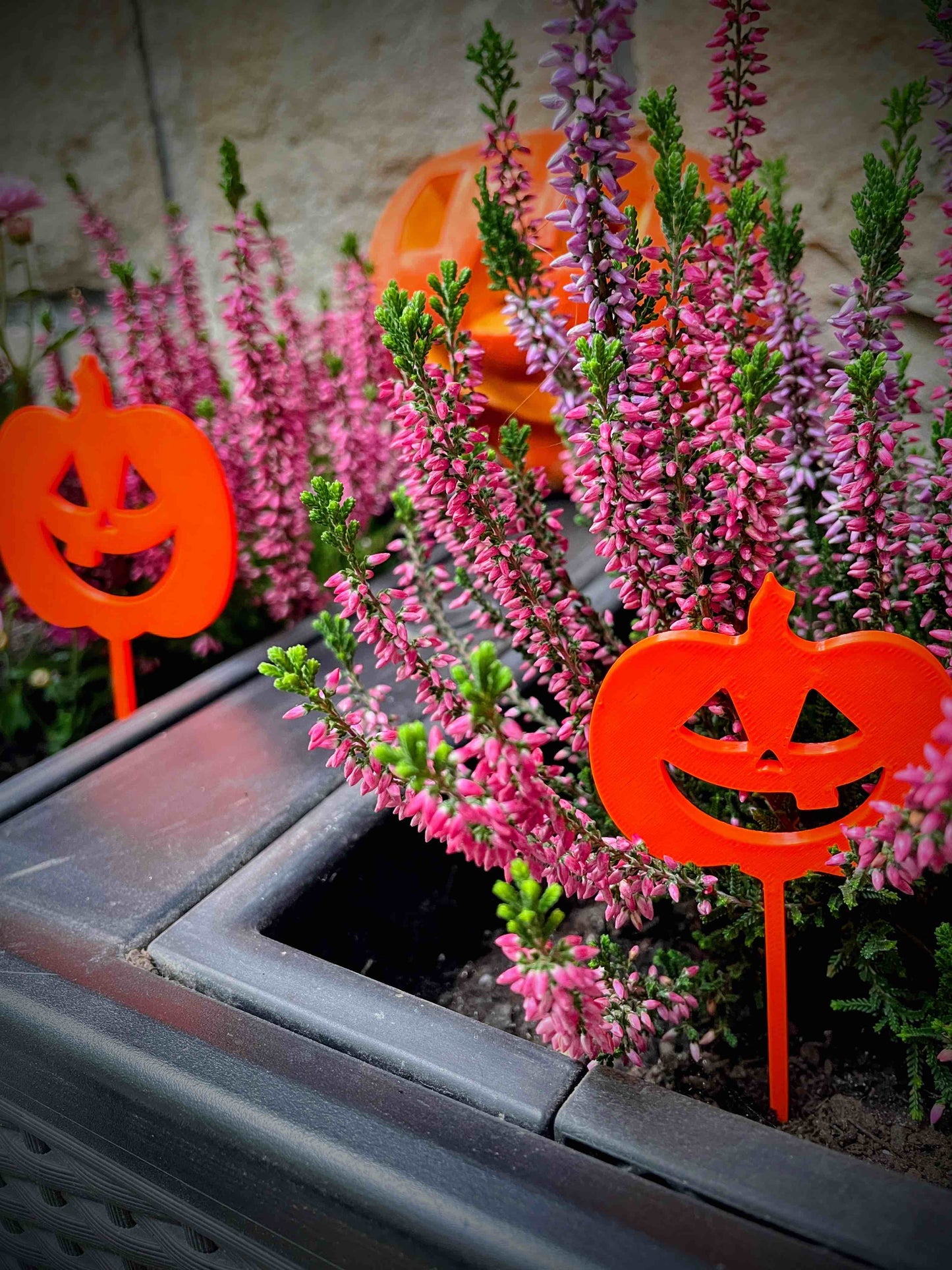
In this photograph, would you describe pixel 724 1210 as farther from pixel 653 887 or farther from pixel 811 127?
pixel 811 127

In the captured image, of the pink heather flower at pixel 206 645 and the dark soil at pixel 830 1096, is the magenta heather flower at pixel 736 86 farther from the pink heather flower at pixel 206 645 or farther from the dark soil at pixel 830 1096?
the pink heather flower at pixel 206 645

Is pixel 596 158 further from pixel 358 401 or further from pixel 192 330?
pixel 192 330

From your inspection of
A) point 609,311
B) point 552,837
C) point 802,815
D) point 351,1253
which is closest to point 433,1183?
point 351,1253

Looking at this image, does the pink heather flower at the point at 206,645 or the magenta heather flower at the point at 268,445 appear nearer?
the magenta heather flower at the point at 268,445

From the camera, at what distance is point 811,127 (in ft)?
3.79

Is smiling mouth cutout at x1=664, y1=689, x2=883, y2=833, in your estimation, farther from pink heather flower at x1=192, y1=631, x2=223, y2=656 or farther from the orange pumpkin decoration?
pink heather flower at x1=192, y1=631, x2=223, y2=656

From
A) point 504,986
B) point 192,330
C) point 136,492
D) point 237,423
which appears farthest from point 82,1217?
point 192,330

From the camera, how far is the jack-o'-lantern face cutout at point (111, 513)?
0.95 meters

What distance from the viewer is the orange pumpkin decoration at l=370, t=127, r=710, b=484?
125 cm

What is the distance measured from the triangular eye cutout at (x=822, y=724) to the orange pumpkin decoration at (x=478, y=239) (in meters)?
0.58

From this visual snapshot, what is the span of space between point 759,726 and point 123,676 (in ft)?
2.63

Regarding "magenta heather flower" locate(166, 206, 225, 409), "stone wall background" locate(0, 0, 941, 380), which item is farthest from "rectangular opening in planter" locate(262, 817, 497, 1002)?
"stone wall background" locate(0, 0, 941, 380)

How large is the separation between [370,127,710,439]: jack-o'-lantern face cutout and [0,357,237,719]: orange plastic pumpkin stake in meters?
0.40

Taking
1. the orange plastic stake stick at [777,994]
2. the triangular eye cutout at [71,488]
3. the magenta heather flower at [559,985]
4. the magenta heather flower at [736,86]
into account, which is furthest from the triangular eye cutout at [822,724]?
the triangular eye cutout at [71,488]
